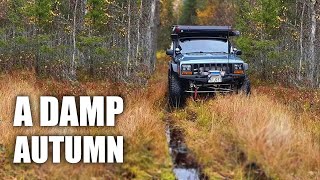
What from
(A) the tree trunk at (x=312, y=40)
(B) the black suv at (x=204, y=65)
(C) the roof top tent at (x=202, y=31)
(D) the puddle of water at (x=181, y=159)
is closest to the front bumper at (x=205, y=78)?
(B) the black suv at (x=204, y=65)

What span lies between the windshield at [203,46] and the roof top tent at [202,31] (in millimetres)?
178

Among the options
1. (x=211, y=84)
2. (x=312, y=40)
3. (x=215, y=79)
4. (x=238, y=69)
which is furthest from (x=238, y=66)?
(x=312, y=40)

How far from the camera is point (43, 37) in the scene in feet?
47.8

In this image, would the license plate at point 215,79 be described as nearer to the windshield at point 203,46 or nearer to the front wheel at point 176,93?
the front wheel at point 176,93

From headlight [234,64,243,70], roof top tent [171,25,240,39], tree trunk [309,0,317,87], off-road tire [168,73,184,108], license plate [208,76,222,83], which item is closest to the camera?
license plate [208,76,222,83]

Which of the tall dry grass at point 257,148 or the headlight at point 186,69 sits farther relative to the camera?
the headlight at point 186,69

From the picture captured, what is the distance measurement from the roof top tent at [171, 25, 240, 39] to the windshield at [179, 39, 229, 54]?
0.18 metres

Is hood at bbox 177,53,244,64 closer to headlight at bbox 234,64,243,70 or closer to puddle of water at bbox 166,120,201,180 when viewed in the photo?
headlight at bbox 234,64,243,70

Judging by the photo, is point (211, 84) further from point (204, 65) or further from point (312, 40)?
point (312, 40)

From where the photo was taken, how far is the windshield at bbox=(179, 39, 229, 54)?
1219 centimetres

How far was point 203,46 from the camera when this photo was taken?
40.2 feet

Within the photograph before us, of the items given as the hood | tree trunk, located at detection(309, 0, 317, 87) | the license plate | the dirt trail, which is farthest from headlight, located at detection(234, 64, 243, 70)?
tree trunk, located at detection(309, 0, 317, 87)

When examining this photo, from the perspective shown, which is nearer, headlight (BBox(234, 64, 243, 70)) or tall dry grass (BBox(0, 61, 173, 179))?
tall dry grass (BBox(0, 61, 173, 179))

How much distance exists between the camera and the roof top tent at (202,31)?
12180mm
